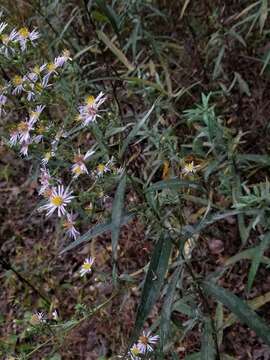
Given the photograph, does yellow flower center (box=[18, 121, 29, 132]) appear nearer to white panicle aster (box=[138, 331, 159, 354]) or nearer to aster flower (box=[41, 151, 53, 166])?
aster flower (box=[41, 151, 53, 166])

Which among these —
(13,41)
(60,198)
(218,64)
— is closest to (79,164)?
(60,198)

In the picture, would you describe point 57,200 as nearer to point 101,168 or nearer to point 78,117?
point 101,168

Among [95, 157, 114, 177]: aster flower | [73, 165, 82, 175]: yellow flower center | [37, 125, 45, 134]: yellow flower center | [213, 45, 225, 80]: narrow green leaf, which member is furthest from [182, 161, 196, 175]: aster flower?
[213, 45, 225, 80]: narrow green leaf

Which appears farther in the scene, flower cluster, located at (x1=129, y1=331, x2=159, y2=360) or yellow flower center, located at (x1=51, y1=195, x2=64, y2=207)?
flower cluster, located at (x1=129, y1=331, x2=159, y2=360)

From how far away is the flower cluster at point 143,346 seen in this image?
2158 millimetres

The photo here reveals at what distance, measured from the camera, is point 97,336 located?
3.20 meters

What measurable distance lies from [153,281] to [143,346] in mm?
764

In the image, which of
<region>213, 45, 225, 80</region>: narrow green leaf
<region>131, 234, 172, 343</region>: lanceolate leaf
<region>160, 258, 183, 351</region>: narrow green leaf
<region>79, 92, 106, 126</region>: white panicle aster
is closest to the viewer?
<region>131, 234, 172, 343</region>: lanceolate leaf

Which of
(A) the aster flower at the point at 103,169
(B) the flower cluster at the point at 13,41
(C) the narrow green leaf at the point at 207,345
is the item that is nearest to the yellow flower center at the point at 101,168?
(A) the aster flower at the point at 103,169

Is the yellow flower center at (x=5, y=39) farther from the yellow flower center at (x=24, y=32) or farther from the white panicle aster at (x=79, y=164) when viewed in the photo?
the white panicle aster at (x=79, y=164)

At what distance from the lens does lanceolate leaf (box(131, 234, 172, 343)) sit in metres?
1.52

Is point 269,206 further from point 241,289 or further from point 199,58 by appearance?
point 199,58

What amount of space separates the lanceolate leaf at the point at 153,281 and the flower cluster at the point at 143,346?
615mm

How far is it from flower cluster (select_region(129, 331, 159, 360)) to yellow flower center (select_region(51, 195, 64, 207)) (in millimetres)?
622
